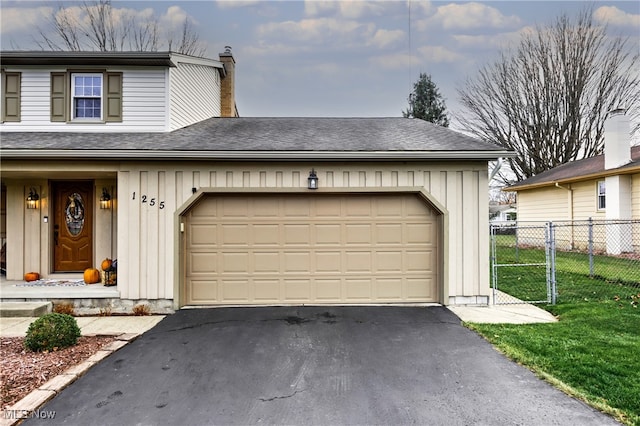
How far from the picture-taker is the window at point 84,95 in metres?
7.68

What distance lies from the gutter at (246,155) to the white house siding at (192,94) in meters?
1.88

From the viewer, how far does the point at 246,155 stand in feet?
20.6

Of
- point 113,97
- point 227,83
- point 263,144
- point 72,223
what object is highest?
point 227,83

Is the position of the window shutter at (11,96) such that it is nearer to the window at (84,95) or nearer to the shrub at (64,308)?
the window at (84,95)

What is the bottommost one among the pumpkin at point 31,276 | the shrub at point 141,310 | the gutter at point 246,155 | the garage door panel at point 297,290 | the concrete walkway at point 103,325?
the concrete walkway at point 103,325

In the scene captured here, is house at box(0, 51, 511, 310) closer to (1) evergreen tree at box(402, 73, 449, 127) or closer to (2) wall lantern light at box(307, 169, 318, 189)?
(2) wall lantern light at box(307, 169, 318, 189)

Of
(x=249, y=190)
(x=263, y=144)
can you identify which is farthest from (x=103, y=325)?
(x=263, y=144)

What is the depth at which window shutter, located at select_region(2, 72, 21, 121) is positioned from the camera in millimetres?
7656

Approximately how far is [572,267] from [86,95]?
543 inches

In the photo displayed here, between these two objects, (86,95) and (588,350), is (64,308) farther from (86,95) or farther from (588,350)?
(588,350)

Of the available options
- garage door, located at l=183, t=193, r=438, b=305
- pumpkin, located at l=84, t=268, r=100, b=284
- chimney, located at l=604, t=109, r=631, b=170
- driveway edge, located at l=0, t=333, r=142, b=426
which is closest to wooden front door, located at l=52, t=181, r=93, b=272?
pumpkin, located at l=84, t=268, r=100, b=284

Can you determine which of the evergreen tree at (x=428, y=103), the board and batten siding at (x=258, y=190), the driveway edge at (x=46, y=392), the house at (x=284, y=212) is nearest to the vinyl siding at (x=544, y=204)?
the house at (x=284, y=212)

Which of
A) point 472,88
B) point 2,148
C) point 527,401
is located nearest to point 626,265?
point 527,401

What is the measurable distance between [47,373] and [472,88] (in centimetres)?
2682
